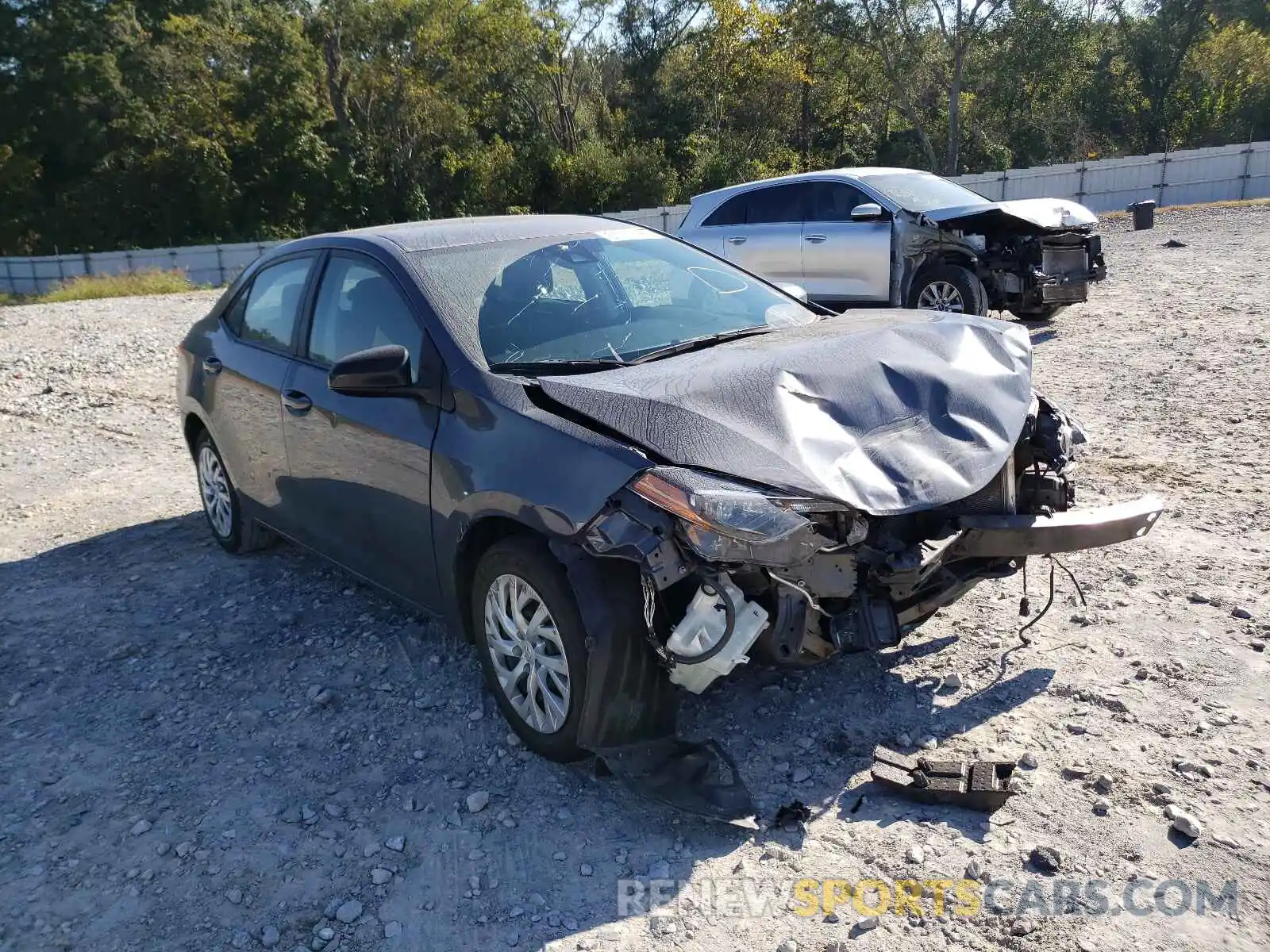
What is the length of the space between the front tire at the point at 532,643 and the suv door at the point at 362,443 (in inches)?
16.3

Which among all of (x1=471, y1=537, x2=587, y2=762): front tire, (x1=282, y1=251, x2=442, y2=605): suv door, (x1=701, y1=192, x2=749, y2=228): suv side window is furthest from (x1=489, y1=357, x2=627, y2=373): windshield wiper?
(x1=701, y1=192, x2=749, y2=228): suv side window

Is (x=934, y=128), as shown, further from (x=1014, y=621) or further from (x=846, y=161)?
(x=1014, y=621)

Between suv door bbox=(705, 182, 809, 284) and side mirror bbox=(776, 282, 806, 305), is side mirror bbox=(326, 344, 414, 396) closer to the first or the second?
side mirror bbox=(776, 282, 806, 305)

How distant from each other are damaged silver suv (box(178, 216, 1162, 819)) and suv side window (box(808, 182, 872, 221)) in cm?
623

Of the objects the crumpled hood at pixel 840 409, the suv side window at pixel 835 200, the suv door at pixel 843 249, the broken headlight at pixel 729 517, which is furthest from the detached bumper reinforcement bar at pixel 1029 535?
the suv side window at pixel 835 200

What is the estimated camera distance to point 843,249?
10438mm

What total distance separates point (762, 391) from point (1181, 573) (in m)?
2.48

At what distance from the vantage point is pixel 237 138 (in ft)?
129

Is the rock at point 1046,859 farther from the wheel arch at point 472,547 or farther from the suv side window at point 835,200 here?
the suv side window at point 835,200

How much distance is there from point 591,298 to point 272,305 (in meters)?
1.84

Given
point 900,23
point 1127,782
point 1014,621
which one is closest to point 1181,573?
point 1014,621

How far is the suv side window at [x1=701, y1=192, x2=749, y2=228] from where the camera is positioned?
456 inches

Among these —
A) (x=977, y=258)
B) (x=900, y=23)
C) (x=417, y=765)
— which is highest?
(x=900, y=23)

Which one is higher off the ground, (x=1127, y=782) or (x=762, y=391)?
(x=762, y=391)
